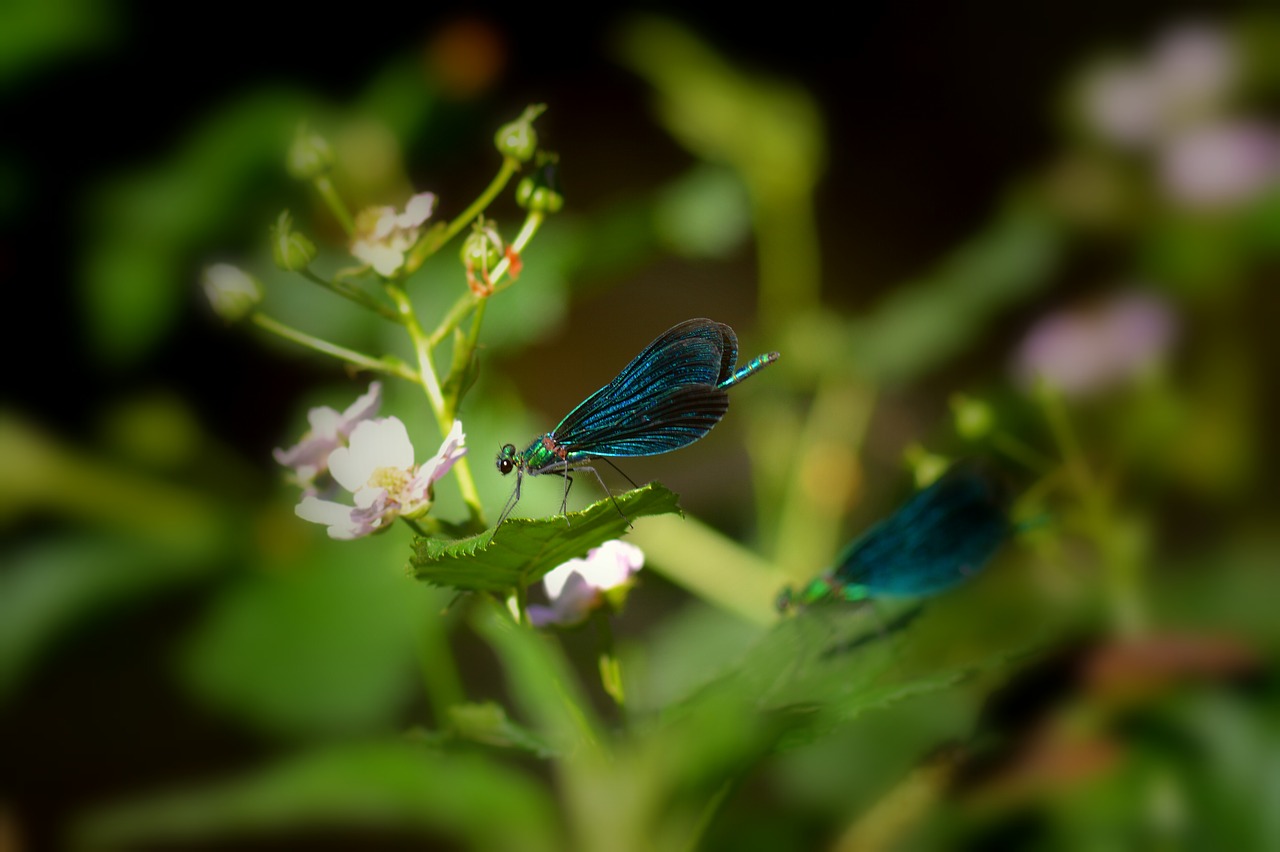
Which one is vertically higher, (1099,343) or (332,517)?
(1099,343)

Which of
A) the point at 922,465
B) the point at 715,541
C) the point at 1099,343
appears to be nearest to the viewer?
the point at 922,465

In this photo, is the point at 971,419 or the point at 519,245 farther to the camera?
the point at 971,419

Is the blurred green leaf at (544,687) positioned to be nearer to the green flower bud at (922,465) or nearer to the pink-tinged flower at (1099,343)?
the green flower bud at (922,465)

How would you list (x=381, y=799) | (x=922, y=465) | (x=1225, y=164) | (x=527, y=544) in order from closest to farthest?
1. (x=527, y=544)
2. (x=922, y=465)
3. (x=381, y=799)
4. (x=1225, y=164)

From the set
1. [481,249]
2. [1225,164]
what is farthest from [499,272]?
[1225,164]

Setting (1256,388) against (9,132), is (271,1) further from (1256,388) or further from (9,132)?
(1256,388)

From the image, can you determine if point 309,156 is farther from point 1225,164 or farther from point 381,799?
point 1225,164

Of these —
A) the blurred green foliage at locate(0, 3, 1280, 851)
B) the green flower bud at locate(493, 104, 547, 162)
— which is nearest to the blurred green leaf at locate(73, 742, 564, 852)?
the blurred green foliage at locate(0, 3, 1280, 851)
